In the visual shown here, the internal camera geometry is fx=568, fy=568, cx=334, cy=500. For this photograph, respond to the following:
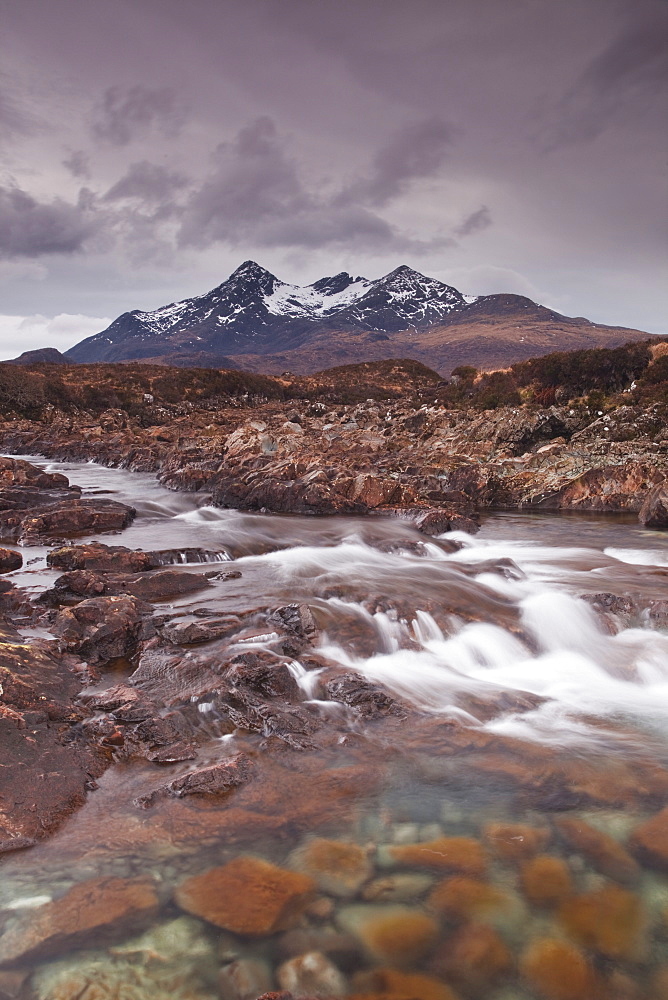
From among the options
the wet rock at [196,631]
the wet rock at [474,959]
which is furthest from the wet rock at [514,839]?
the wet rock at [196,631]

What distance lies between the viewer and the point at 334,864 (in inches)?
175

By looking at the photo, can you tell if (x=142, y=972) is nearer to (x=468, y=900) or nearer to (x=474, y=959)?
(x=474, y=959)

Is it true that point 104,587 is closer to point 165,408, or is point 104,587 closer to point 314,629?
point 314,629

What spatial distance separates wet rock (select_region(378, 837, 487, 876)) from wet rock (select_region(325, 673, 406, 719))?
212 centimetres

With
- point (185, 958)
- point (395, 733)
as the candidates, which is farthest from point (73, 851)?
point (395, 733)

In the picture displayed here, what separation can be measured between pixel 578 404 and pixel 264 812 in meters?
27.1

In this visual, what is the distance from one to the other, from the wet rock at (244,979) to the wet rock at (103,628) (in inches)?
190

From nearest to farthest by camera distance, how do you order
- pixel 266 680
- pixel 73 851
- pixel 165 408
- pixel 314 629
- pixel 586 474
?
pixel 73 851, pixel 266 680, pixel 314 629, pixel 586 474, pixel 165 408

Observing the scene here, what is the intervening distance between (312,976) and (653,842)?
9.66 feet

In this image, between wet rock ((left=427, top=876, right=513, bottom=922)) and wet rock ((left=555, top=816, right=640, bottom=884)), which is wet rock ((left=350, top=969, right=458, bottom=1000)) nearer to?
wet rock ((left=427, top=876, right=513, bottom=922))

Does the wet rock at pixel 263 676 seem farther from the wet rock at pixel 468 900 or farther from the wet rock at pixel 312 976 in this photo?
the wet rock at pixel 312 976

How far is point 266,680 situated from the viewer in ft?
23.4

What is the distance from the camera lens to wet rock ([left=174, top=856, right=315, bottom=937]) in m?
3.91

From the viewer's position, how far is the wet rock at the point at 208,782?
17.1 ft
